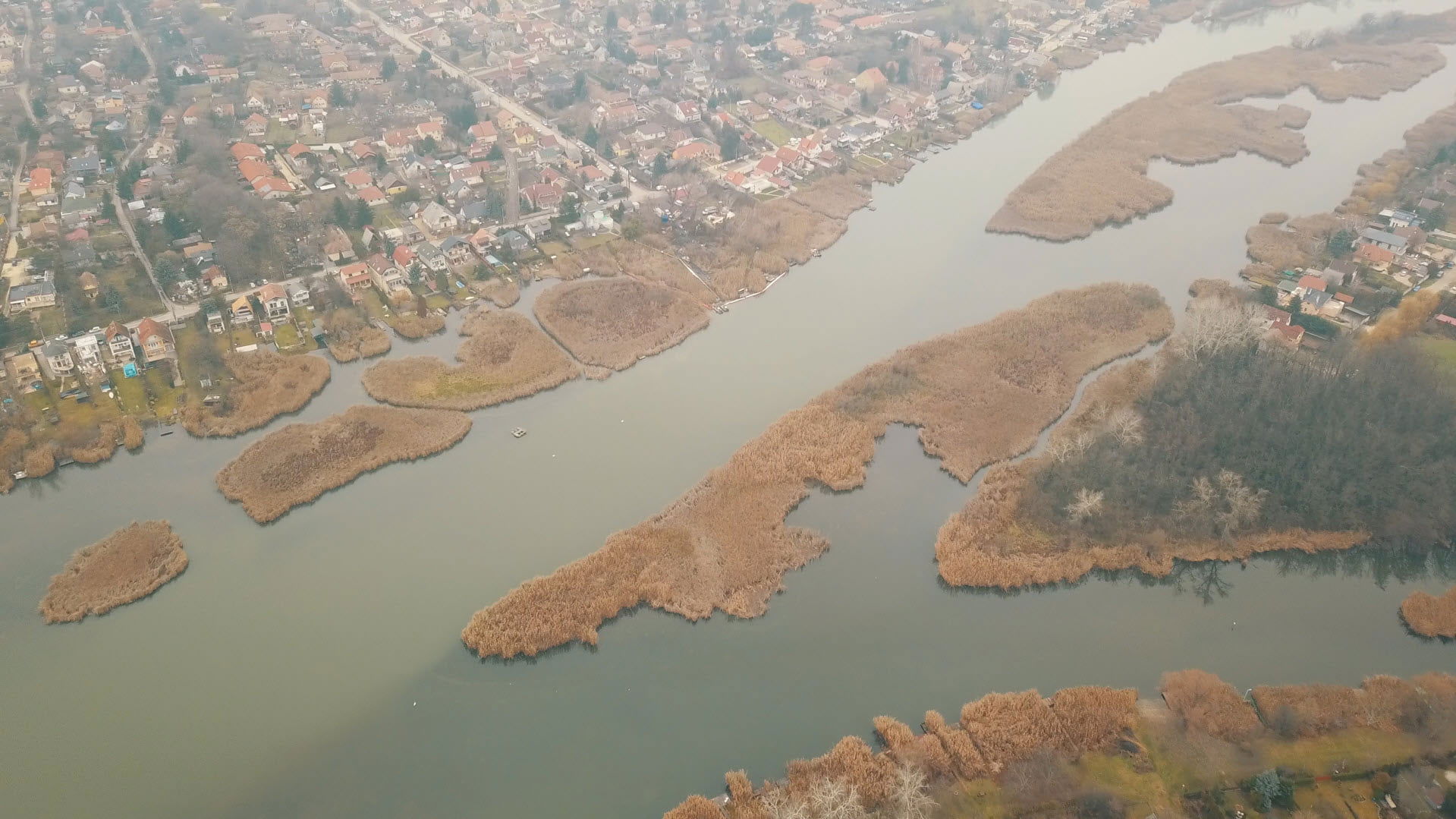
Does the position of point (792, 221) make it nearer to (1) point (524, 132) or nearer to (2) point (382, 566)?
(1) point (524, 132)

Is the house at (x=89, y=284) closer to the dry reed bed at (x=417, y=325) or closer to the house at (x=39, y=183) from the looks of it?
the house at (x=39, y=183)

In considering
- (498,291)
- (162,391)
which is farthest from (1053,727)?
(162,391)

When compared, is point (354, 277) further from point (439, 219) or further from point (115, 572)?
point (115, 572)

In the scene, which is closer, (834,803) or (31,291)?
(834,803)

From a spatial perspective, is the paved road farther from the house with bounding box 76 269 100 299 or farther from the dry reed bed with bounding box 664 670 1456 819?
the dry reed bed with bounding box 664 670 1456 819

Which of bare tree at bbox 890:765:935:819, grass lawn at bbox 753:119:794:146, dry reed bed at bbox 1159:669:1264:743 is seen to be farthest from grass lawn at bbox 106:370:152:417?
grass lawn at bbox 753:119:794:146

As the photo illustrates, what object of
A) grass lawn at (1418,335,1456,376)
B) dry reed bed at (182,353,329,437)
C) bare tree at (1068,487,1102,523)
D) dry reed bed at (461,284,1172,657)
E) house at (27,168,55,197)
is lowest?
house at (27,168,55,197)
